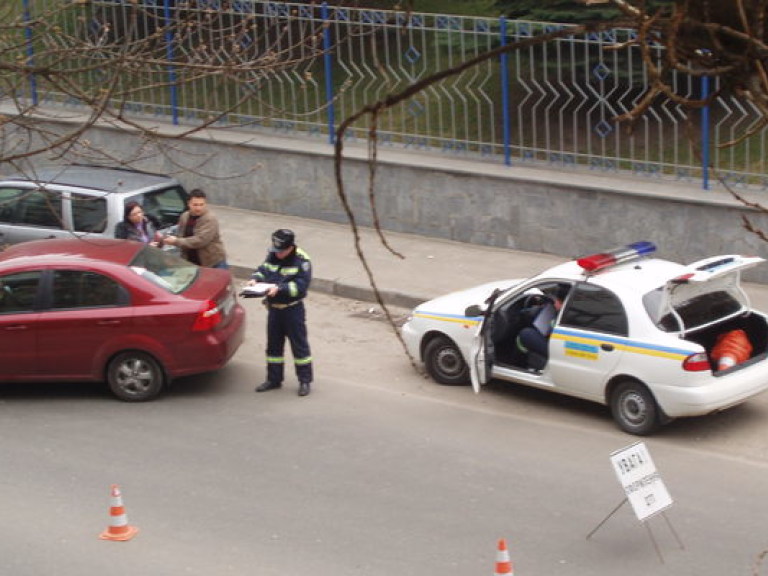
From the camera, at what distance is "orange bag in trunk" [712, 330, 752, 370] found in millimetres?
10945

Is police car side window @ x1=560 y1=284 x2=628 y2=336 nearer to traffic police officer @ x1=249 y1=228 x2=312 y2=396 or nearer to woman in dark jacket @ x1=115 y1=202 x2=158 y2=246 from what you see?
traffic police officer @ x1=249 y1=228 x2=312 y2=396

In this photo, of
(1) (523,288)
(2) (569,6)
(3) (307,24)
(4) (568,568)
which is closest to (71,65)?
(3) (307,24)

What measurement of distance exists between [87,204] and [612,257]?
6.40 m

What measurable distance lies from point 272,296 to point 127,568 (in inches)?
145

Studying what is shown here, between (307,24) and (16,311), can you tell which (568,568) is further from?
(307,24)

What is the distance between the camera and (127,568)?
29.6 ft

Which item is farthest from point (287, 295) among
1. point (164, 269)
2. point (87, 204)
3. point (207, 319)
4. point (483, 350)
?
point (87, 204)

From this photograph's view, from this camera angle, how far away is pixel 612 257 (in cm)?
1157

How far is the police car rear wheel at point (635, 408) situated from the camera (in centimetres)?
1094

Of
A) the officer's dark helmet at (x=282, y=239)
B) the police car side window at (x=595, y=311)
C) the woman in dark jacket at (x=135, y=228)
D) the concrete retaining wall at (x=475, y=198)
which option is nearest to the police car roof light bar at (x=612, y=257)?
the police car side window at (x=595, y=311)

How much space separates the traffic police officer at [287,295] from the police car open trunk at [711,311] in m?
3.20

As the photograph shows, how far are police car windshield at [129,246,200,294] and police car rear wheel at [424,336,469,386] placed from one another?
7.78 feet

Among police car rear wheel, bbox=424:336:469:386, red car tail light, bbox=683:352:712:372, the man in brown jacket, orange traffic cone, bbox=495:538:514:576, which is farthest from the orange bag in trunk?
the man in brown jacket

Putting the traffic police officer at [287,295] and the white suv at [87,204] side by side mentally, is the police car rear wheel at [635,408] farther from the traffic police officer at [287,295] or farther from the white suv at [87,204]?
the white suv at [87,204]
